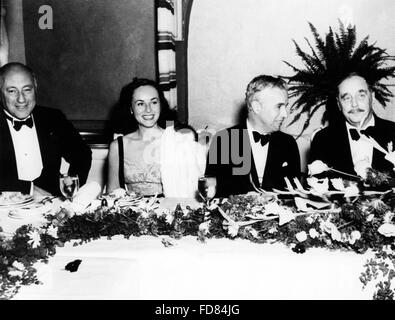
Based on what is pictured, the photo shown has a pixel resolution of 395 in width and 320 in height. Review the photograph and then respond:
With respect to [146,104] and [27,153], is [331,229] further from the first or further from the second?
[27,153]

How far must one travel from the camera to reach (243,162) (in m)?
2.86

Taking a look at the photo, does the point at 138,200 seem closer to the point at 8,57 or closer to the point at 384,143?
the point at 384,143

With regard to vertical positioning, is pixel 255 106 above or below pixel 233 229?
above

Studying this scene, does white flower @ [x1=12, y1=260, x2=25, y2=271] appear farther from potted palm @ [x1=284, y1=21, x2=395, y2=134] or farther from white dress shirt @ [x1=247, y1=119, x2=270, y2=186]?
potted palm @ [x1=284, y1=21, x2=395, y2=134]

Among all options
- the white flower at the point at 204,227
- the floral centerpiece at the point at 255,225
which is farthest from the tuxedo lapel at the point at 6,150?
the white flower at the point at 204,227

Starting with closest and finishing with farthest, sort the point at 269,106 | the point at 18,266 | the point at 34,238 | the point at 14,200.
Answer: the point at 18,266 → the point at 34,238 → the point at 14,200 → the point at 269,106

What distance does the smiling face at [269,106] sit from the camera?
2812 mm

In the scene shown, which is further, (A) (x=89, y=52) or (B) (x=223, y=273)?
(A) (x=89, y=52)

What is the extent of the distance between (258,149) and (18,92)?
1.90 meters

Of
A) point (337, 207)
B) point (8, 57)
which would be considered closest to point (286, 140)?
point (337, 207)

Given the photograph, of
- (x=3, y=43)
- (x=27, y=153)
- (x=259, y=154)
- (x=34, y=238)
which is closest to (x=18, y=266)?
(x=34, y=238)

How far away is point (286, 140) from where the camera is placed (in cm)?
299

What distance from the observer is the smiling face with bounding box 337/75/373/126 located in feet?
9.50

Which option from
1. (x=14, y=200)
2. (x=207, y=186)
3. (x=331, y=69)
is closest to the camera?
(x=207, y=186)
